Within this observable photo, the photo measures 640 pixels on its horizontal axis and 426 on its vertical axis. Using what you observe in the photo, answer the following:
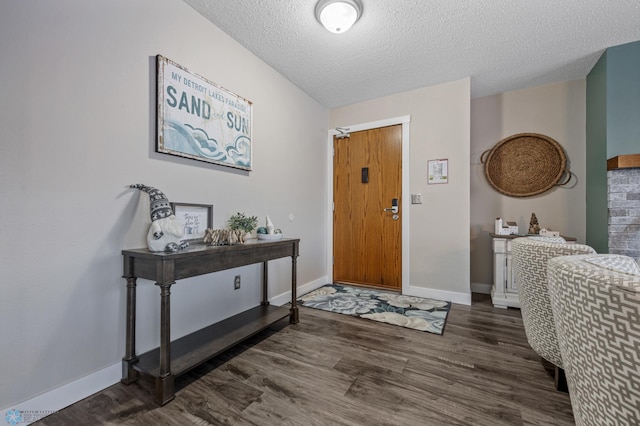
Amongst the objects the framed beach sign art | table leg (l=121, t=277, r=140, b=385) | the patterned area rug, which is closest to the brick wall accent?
the patterned area rug

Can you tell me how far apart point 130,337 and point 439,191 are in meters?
3.05

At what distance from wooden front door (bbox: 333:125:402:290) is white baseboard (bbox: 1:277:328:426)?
264 centimetres

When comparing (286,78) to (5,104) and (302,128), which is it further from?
(5,104)

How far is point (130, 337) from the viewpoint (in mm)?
1541

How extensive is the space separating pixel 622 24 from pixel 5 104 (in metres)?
4.00

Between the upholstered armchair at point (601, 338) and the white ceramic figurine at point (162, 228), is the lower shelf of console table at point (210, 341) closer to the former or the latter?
the white ceramic figurine at point (162, 228)

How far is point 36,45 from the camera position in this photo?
1.27m

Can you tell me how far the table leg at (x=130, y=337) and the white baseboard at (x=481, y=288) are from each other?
355 centimetres

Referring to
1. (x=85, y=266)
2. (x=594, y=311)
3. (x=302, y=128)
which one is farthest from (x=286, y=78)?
(x=594, y=311)

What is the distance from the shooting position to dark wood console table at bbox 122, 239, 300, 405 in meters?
1.37

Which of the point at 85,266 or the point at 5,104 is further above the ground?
the point at 5,104

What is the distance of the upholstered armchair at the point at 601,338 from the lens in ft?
1.48

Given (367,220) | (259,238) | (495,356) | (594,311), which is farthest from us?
(367,220)

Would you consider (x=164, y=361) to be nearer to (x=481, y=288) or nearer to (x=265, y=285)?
(x=265, y=285)
